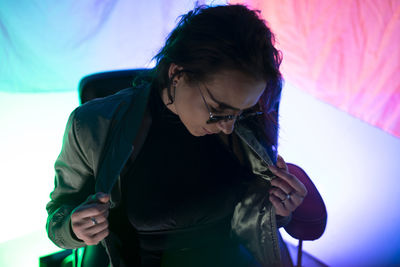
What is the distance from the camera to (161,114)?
76cm

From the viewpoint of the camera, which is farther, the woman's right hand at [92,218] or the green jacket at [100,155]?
the green jacket at [100,155]

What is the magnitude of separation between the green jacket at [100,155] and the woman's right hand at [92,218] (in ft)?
0.19

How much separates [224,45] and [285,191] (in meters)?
0.42

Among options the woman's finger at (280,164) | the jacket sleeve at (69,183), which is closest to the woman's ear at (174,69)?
the jacket sleeve at (69,183)

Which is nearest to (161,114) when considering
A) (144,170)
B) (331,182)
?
(144,170)

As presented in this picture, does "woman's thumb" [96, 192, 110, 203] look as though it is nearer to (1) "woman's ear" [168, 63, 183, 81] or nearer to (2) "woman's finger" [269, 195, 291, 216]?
(1) "woman's ear" [168, 63, 183, 81]

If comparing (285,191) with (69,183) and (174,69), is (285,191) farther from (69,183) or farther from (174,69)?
(69,183)

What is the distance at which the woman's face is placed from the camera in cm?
60

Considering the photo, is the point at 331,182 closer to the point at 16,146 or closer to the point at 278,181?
the point at 278,181

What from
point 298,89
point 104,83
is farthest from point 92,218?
point 298,89

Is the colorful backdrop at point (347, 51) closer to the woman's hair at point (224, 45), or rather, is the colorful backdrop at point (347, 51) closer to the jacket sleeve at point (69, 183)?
the woman's hair at point (224, 45)

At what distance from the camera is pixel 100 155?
67 cm

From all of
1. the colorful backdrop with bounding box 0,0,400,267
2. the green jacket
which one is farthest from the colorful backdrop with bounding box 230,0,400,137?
the green jacket

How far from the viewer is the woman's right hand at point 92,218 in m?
0.56
